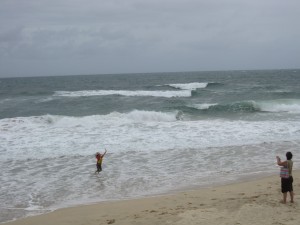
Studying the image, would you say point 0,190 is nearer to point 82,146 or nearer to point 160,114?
point 82,146

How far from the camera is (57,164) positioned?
12.7m

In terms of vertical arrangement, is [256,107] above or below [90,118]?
above

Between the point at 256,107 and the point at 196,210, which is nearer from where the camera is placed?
the point at 196,210

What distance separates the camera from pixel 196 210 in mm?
7535

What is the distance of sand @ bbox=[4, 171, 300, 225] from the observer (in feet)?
22.9

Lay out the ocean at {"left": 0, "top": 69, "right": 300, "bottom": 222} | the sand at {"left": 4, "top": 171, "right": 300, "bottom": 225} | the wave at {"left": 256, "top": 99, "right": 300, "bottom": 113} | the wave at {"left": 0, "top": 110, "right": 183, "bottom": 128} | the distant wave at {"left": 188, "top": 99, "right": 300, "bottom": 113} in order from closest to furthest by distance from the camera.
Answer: the sand at {"left": 4, "top": 171, "right": 300, "bottom": 225} → the ocean at {"left": 0, "top": 69, "right": 300, "bottom": 222} → the wave at {"left": 0, "top": 110, "right": 183, "bottom": 128} → the distant wave at {"left": 188, "top": 99, "right": 300, "bottom": 113} → the wave at {"left": 256, "top": 99, "right": 300, "bottom": 113}

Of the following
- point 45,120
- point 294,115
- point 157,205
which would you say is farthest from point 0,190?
point 294,115

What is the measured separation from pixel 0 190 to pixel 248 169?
714 centimetres

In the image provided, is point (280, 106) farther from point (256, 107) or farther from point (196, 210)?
point (196, 210)

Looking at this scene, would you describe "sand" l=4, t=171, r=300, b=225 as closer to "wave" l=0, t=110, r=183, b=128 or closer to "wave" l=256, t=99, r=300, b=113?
"wave" l=0, t=110, r=183, b=128

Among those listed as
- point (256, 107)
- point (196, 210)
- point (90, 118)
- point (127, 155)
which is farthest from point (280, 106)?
point (196, 210)

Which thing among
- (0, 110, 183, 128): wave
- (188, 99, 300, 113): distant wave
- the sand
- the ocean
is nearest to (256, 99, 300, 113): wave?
(188, 99, 300, 113): distant wave

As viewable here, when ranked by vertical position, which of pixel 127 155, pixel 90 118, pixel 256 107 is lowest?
pixel 127 155

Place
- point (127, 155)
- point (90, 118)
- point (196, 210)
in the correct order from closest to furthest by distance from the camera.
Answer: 1. point (196, 210)
2. point (127, 155)
3. point (90, 118)
